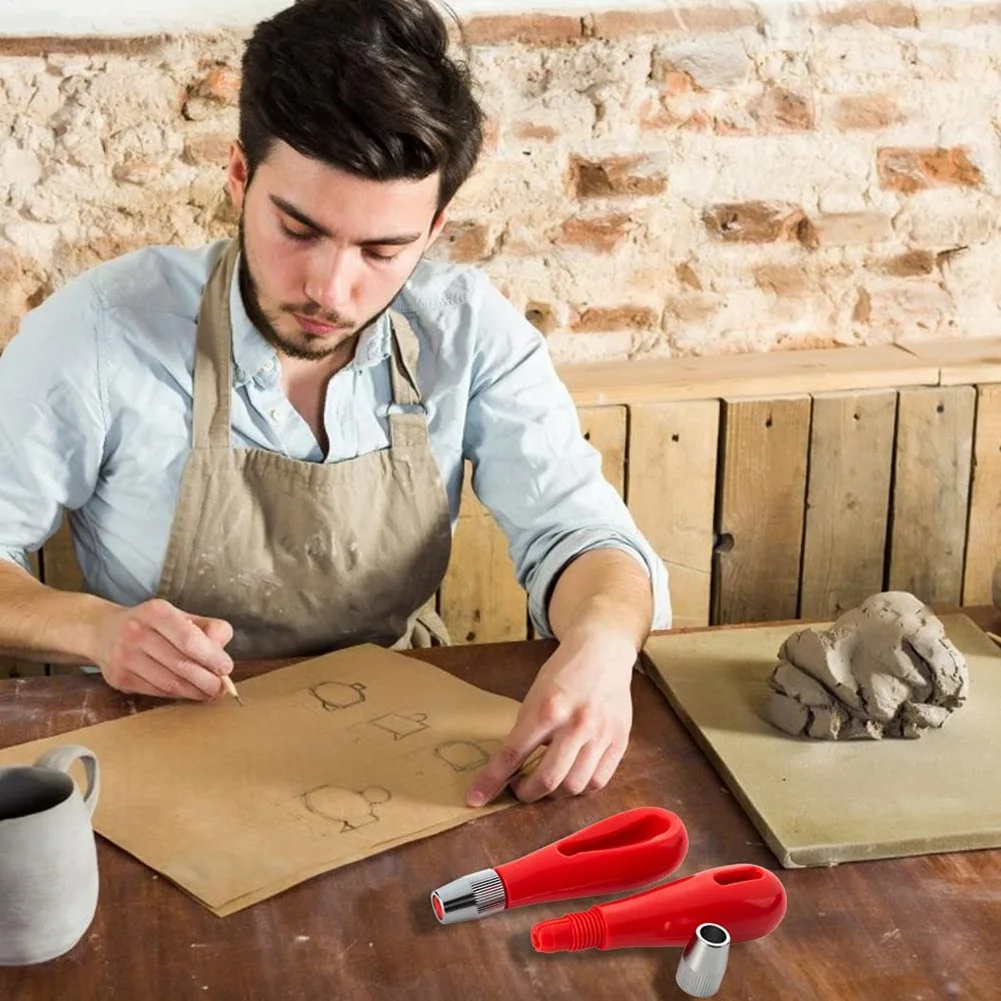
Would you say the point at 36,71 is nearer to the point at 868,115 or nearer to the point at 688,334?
the point at 688,334

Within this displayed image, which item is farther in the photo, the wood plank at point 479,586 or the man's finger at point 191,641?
the wood plank at point 479,586

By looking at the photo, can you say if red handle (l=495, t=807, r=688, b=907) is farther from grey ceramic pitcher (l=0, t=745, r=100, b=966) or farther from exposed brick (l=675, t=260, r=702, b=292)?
exposed brick (l=675, t=260, r=702, b=292)

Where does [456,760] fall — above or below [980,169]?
below

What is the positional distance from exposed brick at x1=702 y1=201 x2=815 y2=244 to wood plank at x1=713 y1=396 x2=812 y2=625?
0.30 meters

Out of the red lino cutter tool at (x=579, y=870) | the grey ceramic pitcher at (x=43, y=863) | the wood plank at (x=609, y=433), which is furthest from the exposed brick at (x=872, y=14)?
the grey ceramic pitcher at (x=43, y=863)

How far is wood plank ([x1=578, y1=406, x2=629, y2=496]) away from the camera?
2.21 m

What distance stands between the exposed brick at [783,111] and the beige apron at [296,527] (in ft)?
2.75

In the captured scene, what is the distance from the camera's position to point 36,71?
6.81 ft

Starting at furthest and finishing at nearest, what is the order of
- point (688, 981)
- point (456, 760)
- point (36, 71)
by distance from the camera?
point (36, 71) → point (456, 760) → point (688, 981)

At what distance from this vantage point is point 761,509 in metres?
2.34

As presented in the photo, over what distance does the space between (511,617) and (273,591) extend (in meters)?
0.65

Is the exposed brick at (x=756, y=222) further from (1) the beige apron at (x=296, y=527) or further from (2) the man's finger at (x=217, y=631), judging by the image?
(2) the man's finger at (x=217, y=631)

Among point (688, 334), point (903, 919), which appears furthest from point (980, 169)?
point (903, 919)

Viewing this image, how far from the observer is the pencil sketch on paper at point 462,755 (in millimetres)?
1362
